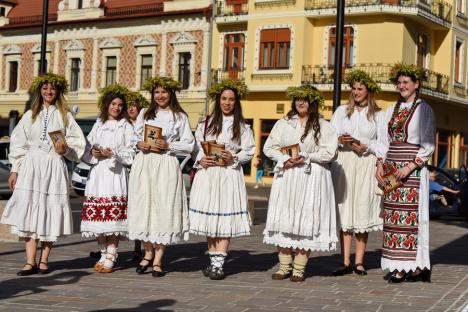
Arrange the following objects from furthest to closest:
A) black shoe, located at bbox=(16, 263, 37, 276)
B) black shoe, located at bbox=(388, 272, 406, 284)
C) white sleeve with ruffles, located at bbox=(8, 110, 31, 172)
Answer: white sleeve with ruffles, located at bbox=(8, 110, 31, 172)
black shoe, located at bbox=(388, 272, 406, 284)
black shoe, located at bbox=(16, 263, 37, 276)

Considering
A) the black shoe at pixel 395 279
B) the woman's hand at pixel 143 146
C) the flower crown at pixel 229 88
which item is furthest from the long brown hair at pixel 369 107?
the woman's hand at pixel 143 146

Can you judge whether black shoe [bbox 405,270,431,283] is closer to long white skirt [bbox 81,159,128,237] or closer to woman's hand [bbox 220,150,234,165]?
woman's hand [bbox 220,150,234,165]

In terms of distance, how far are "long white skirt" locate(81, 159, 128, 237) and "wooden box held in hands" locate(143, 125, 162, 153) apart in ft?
2.14

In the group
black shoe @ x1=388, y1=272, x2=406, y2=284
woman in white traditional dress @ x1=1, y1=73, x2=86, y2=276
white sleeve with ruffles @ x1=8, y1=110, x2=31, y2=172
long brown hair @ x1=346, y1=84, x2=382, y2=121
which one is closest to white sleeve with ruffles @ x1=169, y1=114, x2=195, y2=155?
woman in white traditional dress @ x1=1, y1=73, x2=86, y2=276

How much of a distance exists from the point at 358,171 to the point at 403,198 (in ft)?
2.65

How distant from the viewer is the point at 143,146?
34.9ft

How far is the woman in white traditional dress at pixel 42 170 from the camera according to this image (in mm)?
10516

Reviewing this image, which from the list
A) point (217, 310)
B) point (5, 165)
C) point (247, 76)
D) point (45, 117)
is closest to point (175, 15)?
point (247, 76)

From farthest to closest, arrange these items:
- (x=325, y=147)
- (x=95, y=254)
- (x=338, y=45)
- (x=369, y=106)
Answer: (x=338, y=45) < (x=95, y=254) < (x=369, y=106) < (x=325, y=147)

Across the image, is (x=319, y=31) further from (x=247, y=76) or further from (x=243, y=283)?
(x=243, y=283)

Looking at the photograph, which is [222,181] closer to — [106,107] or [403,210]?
[106,107]

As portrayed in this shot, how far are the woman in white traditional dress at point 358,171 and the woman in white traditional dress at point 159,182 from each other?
1776 millimetres

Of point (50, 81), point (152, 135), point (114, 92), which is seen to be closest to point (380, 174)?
point (152, 135)

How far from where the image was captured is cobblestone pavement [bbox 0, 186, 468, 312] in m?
8.49
